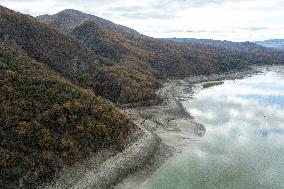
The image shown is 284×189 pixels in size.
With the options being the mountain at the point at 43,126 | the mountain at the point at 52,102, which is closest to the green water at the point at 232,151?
the mountain at the point at 52,102

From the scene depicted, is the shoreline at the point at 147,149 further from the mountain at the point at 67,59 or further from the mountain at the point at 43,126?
the mountain at the point at 67,59

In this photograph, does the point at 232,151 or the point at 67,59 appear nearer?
the point at 232,151

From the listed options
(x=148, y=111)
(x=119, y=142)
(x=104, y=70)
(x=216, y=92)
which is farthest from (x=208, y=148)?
(x=216, y=92)

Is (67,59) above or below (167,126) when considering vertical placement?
above

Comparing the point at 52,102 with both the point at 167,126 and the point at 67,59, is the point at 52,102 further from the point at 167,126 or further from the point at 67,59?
the point at 67,59

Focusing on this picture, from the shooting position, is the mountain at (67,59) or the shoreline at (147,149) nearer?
the shoreline at (147,149)

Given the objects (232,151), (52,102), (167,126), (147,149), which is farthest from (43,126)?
(167,126)

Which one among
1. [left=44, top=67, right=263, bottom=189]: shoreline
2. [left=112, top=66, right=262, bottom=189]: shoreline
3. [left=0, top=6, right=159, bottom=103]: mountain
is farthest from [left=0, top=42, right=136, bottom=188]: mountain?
[left=0, top=6, right=159, bottom=103]: mountain
